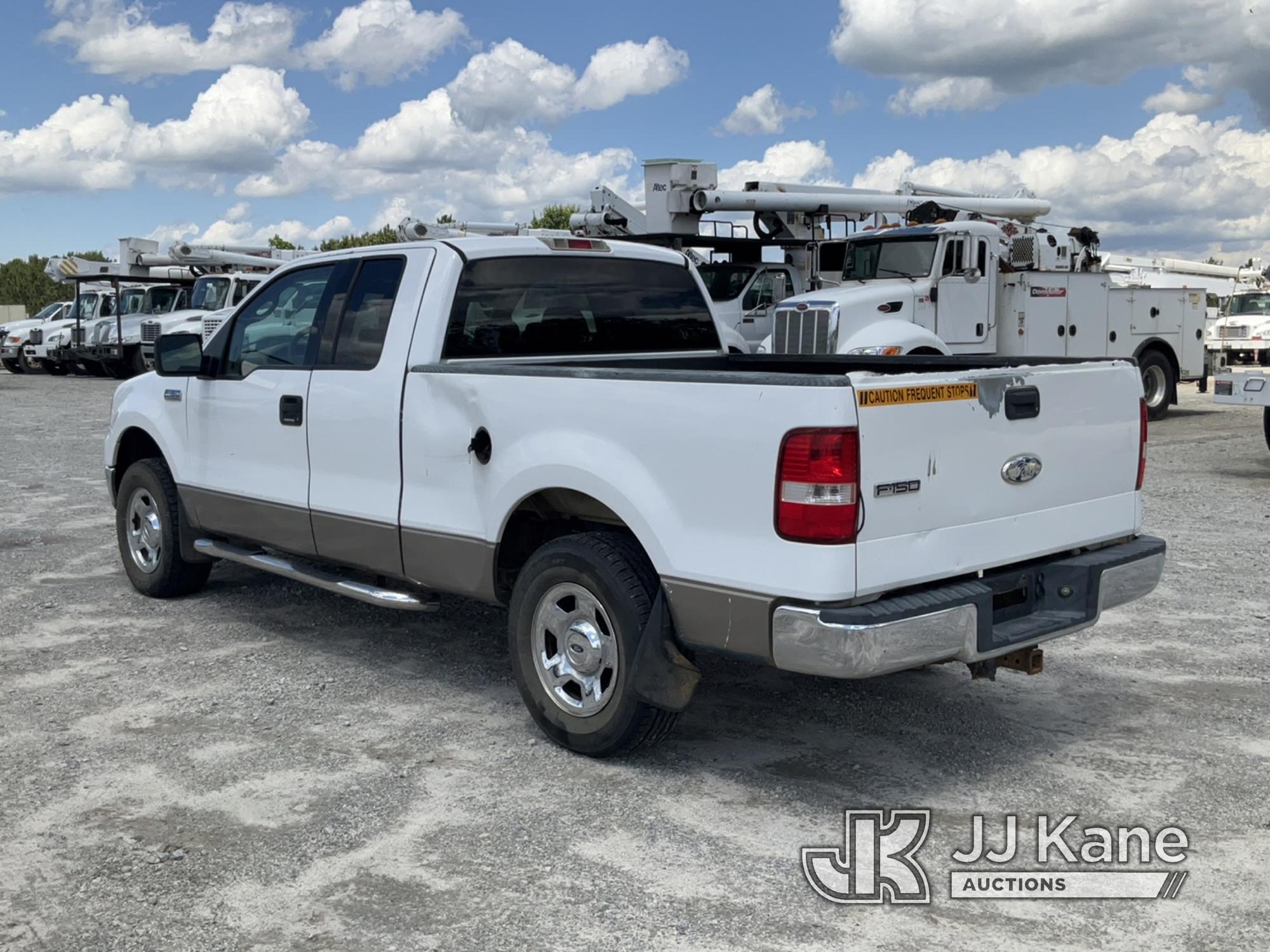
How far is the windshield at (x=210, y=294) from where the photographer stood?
2683 centimetres

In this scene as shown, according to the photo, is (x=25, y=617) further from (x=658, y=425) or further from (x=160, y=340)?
(x=658, y=425)

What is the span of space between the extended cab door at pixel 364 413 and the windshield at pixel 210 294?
21.7 metres

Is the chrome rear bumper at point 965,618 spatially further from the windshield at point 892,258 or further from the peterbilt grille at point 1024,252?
the peterbilt grille at point 1024,252

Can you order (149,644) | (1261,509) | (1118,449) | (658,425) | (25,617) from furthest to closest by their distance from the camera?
1. (1261,509)
2. (25,617)
3. (149,644)
4. (1118,449)
5. (658,425)

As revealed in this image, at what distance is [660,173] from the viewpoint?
18.5 meters

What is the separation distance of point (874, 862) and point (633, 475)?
1517 mm

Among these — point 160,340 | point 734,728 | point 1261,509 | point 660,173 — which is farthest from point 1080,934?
point 660,173

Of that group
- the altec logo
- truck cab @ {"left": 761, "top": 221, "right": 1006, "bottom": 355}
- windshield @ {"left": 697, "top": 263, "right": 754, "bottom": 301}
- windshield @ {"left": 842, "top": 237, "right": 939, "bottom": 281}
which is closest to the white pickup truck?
the altec logo

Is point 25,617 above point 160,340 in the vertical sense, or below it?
below

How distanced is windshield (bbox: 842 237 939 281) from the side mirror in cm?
1014

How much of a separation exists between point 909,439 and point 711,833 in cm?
144

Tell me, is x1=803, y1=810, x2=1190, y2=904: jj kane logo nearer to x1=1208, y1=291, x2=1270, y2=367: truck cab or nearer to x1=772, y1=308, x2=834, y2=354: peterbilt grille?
x1=772, y1=308, x2=834, y2=354: peterbilt grille

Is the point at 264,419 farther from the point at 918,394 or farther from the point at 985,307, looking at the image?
the point at 985,307

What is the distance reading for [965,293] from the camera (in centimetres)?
1556
